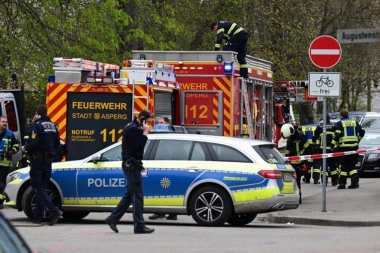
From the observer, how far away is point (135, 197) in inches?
575

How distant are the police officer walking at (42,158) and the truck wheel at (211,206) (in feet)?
6.81

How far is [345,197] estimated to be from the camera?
72.7ft

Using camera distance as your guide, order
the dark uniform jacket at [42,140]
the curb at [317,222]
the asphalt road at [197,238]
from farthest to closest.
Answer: the curb at [317,222] < the dark uniform jacket at [42,140] < the asphalt road at [197,238]

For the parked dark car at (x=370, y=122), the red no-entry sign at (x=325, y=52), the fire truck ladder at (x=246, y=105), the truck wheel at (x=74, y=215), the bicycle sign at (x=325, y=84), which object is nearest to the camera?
the truck wheel at (x=74, y=215)

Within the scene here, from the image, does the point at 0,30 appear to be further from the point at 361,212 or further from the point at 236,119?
the point at 361,212

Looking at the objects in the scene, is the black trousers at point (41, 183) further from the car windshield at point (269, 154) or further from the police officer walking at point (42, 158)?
the car windshield at point (269, 154)

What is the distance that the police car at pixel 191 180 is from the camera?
15.7 metres

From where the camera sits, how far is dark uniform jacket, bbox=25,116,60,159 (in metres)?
16.0

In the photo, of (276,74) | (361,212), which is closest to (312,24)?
(276,74)

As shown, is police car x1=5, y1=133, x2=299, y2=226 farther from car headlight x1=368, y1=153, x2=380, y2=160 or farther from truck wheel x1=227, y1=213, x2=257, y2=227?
car headlight x1=368, y1=153, x2=380, y2=160

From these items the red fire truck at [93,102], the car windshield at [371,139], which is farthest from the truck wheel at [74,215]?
the car windshield at [371,139]

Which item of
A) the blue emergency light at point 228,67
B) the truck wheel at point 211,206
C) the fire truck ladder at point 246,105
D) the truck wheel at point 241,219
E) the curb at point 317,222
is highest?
the blue emergency light at point 228,67

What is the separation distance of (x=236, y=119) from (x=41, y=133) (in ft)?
19.9

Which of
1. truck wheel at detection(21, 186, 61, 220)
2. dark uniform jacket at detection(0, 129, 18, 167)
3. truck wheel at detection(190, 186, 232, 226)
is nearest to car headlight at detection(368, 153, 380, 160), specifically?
dark uniform jacket at detection(0, 129, 18, 167)
